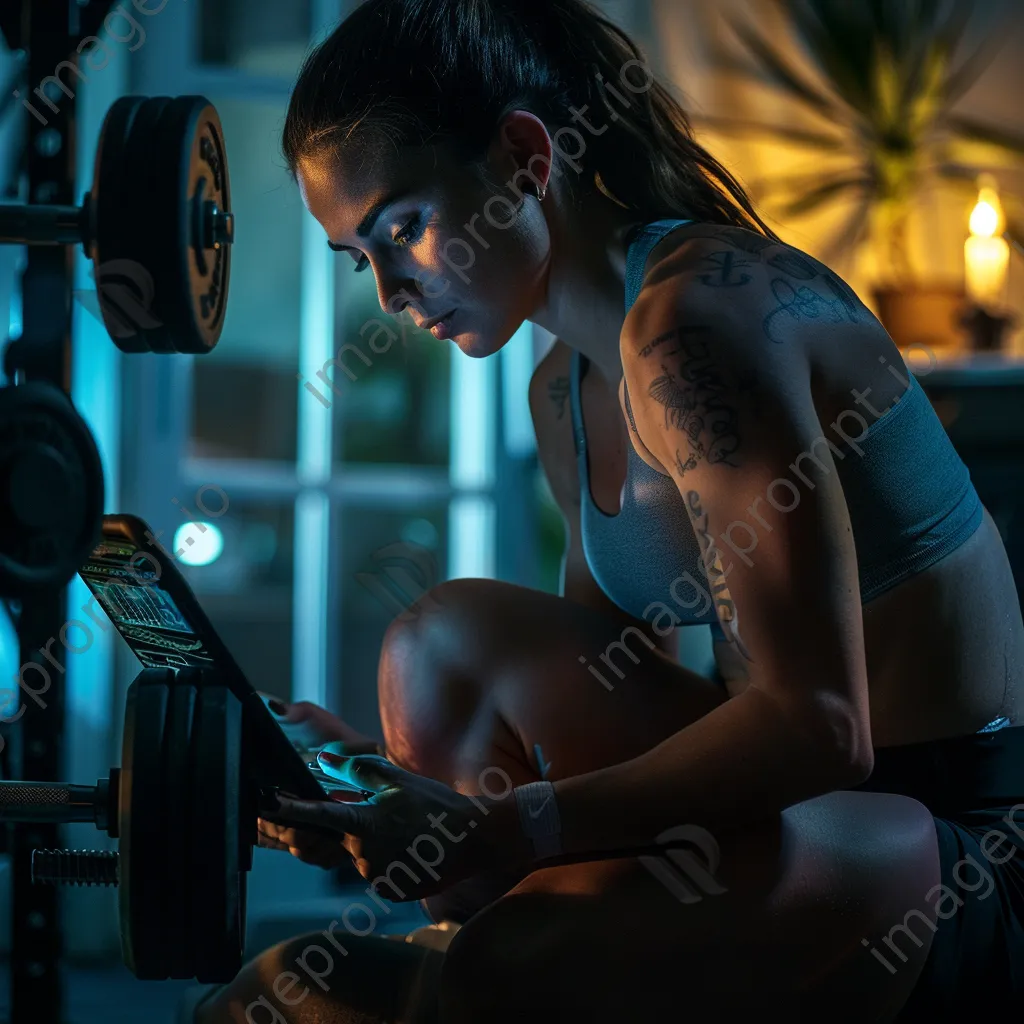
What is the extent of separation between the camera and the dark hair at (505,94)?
36.4 inches

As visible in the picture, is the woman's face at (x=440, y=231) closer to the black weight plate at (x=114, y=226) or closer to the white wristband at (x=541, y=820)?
the black weight plate at (x=114, y=226)

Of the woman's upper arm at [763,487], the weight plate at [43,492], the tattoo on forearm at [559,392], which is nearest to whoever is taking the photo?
the woman's upper arm at [763,487]

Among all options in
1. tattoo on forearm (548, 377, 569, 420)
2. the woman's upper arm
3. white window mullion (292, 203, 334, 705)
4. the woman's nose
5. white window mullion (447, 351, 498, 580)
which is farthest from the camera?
white window mullion (447, 351, 498, 580)

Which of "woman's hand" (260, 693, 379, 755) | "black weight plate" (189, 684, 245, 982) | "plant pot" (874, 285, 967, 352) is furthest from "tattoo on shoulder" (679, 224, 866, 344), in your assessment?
"plant pot" (874, 285, 967, 352)

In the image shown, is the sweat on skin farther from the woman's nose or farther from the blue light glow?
the blue light glow

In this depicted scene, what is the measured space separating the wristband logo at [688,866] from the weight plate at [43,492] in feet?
1.50

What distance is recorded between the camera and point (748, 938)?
78 cm

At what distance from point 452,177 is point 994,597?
0.53m

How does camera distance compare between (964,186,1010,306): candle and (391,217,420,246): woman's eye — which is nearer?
(391,217,420,246): woman's eye

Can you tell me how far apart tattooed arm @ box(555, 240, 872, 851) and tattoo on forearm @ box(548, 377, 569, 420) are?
472 mm

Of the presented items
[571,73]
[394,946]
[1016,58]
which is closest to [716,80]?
[1016,58]

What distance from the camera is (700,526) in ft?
2.59

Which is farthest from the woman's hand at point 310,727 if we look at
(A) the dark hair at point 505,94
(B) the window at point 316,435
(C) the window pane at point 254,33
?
(C) the window pane at point 254,33

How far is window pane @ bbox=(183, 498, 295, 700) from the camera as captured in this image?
7.55ft
